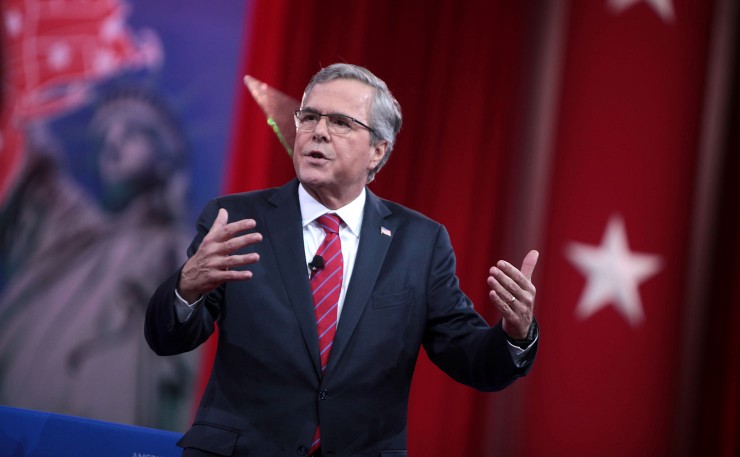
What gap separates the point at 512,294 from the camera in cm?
157

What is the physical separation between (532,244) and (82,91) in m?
2.00

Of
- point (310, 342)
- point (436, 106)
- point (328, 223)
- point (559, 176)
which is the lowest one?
point (310, 342)

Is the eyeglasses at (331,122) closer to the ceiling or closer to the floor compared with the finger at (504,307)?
closer to the ceiling

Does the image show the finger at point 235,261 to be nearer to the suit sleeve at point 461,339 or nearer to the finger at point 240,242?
the finger at point 240,242

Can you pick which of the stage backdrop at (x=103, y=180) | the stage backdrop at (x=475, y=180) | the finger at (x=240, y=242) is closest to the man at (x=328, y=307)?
the finger at (x=240, y=242)

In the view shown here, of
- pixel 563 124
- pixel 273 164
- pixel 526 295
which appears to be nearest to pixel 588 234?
pixel 563 124

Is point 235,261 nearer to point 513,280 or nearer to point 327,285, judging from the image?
point 327,285

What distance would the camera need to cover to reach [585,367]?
11.6 ft

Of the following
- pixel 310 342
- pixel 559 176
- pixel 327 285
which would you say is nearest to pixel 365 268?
pixel 327 285

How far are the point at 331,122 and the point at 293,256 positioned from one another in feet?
1.12

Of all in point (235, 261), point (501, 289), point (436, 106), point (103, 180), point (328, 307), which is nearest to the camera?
point (235, 261)

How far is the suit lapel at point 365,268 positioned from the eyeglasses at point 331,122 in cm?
18

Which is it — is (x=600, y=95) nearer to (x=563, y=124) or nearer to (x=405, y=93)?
(x=563, y=124)

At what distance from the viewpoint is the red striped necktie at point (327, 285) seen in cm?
165
